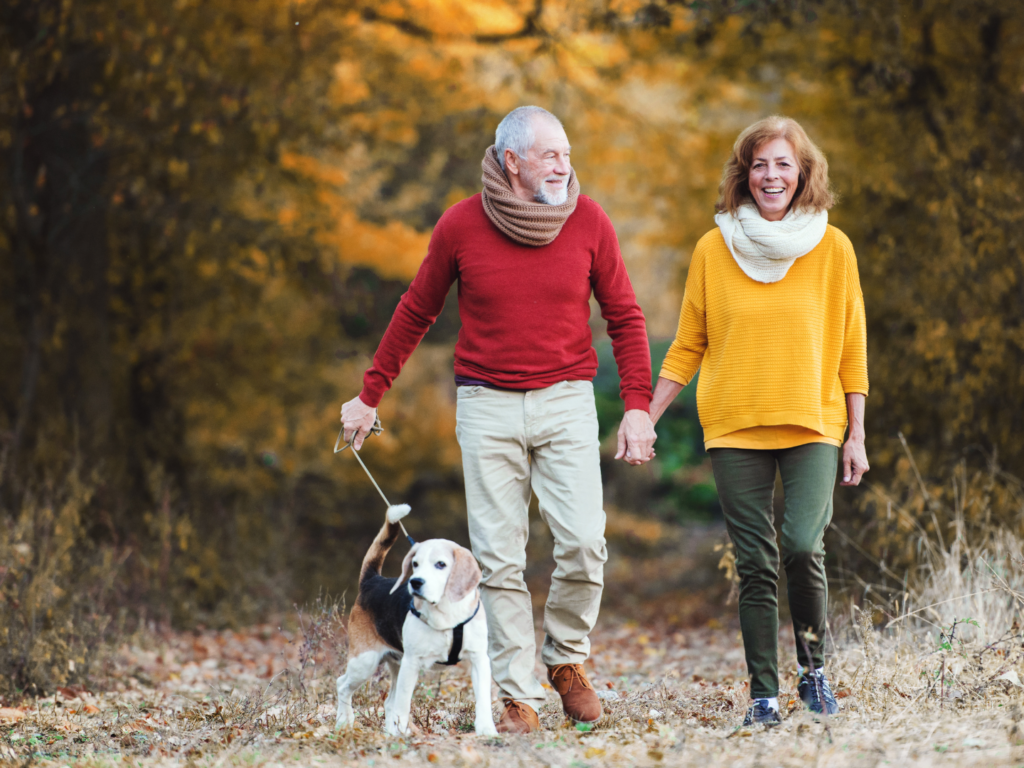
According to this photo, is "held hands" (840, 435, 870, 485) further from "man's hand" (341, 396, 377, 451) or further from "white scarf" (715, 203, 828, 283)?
"man's hand" (341, 396, 377, 451)

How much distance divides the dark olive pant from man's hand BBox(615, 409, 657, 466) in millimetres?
257

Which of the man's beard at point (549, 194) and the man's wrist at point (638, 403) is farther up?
the man's beard at point (549, 194)

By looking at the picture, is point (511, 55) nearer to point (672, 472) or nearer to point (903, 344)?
point (903, 344)

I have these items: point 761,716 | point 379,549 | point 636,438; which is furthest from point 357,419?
point 761,716

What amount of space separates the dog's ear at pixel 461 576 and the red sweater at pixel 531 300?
2.04 feet

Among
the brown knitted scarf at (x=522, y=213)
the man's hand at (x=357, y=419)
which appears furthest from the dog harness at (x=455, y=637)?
the brown knitted scarf at (x=522, y=213)

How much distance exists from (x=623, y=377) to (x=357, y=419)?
39.3 inches

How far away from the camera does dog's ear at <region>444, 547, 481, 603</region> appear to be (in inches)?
151

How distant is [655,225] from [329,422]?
26.6 feet

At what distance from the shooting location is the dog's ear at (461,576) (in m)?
3.83

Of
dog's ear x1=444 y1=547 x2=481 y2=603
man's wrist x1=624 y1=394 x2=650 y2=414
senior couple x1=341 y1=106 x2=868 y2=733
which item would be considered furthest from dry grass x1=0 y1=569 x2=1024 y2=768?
man's wrist x1=624 y1=394 x2=650 y2=414

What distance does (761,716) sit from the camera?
3820mm

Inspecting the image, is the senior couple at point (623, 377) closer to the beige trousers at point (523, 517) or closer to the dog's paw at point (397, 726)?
the beige trousers at point (523, 517)

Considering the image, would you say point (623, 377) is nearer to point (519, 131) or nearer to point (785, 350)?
point (785, 350)
